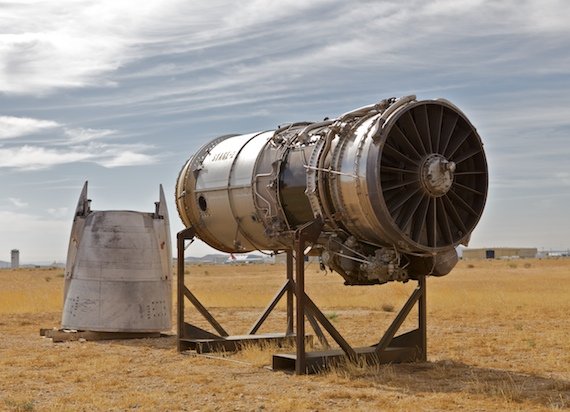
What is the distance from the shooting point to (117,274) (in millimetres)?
19500

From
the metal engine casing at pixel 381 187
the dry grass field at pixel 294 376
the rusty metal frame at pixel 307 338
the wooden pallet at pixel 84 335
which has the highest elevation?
the metal engine casing at pixel 381 187

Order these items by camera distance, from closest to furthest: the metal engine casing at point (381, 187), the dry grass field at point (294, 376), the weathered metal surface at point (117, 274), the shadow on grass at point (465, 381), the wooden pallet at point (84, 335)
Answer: the dry grass field at point (294, 376), the shadow on grass at point (465, 381), the metal engine casing at point (381, 187), the wooden pallet at point (84, 335), the weathered metal surface at point (117, 274)

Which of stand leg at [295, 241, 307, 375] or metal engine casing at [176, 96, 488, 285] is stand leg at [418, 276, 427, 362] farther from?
stand leg at [295, 241, 307, 375]

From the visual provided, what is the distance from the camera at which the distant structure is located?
166250 mm

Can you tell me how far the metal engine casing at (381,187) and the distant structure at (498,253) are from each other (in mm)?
155559

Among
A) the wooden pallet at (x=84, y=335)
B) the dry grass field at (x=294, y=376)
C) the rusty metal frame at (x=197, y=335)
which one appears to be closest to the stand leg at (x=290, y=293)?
the rusty metal frame at (x=197, y=335)

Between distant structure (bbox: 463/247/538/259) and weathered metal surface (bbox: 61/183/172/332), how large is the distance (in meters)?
151

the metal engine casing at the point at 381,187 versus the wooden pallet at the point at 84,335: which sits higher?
the metal engine casing at the point at 381,187

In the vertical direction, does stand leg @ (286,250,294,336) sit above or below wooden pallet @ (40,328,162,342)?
above

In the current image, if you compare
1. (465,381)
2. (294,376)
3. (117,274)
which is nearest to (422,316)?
(465,381)

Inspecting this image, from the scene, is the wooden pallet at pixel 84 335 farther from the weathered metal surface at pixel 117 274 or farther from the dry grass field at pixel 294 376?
the dry grass field at pixel 294 376

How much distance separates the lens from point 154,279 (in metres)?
19.9

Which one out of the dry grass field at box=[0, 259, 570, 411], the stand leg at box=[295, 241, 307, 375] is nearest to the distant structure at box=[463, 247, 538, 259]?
the dry grass field at box=[0, 259, 570, 411]

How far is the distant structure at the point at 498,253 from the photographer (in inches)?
→ 6545
